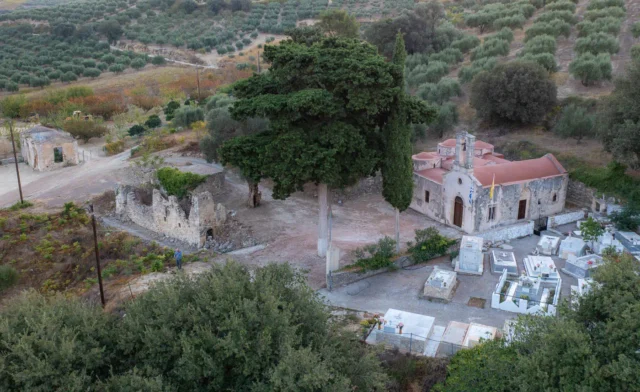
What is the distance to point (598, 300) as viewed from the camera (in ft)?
42.7

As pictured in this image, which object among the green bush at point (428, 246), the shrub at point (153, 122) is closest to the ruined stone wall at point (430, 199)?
the green bush at point (428, 246)

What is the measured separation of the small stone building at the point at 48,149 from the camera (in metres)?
39.1

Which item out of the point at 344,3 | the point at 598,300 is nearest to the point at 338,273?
the point at 598,300

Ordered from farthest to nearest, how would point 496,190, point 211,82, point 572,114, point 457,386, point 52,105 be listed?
point 211,82, point 52,105, point 572,114, point 496,190, point 457,386

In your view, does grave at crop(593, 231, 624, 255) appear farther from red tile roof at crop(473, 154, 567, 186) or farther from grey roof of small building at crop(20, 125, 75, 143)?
grey roof of small building at crop(20, 125, 75, 143)

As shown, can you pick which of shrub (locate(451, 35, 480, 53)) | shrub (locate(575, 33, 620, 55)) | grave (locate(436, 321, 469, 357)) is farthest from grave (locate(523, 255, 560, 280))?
shrub (locate(451, 35, 480, 53))

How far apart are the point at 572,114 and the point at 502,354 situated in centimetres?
2472

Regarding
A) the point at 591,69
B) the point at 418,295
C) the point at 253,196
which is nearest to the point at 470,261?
the point at 418,295

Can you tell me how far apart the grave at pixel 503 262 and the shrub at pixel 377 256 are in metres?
4.14

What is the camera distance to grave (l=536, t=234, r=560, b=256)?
24125 mm

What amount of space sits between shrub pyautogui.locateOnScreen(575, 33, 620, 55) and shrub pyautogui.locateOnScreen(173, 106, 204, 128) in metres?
30.8

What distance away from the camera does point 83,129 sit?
45.7 m

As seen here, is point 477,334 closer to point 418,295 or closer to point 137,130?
point 418,295

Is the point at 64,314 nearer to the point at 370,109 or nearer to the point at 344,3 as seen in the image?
the point at 370,109
